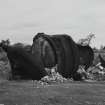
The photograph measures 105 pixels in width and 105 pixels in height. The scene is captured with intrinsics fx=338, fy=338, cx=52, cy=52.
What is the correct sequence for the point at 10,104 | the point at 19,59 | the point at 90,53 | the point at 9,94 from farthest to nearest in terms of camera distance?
the point at 90,53
the point at 19,59
the point at 9,94
the point at 10,104

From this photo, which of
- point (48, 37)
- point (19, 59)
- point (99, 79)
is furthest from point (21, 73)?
point (99, 79)

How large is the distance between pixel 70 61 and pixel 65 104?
33.1ft

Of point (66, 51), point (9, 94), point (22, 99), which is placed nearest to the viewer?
point (22, 99)

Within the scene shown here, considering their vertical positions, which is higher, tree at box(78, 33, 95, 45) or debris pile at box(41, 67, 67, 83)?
tree at box(78, 33, 95, 45)

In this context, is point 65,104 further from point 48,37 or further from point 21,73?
point 48,37

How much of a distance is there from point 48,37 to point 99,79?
3585 millimetres

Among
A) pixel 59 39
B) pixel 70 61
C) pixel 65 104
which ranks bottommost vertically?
pixel 65 104

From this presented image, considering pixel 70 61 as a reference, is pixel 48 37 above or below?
above

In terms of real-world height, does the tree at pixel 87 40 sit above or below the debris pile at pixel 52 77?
above

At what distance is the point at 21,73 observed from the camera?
16.5 meters

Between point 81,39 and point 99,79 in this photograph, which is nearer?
point 99,79

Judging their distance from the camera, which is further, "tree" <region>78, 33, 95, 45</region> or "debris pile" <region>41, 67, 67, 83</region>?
"tree" <region>78, 33, 95, 45</region>

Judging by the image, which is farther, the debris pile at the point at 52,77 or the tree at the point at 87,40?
the tree at the point at 87,40

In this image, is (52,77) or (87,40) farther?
(87,40)
